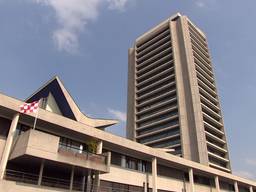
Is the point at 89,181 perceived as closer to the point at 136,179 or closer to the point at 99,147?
the point at 99,147

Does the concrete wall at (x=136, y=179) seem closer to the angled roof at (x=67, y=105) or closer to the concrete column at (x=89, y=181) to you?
the concrete column at (x=89, y=181)

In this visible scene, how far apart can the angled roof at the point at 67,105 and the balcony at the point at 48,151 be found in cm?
944

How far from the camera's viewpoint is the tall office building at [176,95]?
74.1m

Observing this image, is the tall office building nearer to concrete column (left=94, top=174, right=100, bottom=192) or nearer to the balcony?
concrete column (left=94, top=174, right=100, bottom=192)

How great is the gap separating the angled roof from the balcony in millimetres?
9442

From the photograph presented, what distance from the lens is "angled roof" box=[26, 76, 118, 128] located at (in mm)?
36719

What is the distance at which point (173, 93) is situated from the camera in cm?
8331


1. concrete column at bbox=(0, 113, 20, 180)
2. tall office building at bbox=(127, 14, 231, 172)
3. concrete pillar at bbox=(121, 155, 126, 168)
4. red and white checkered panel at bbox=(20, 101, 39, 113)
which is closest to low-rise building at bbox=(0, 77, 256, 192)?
concrete column at bbox=(0, 113, 20, 180)

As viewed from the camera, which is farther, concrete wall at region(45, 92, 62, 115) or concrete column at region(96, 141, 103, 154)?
concrete wall at region(45, 92, 62, 115)

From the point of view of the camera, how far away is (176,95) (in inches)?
3219

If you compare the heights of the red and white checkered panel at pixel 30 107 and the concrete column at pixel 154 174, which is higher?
the red and white checkered panel at pixel 30 107

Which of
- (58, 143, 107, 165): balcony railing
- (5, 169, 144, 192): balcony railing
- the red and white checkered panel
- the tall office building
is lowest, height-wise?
(5, 169, 144, 192): balcony railing

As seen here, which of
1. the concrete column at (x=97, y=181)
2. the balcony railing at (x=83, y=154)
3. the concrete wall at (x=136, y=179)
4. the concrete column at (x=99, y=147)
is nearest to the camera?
the balcony railing at (x=83, y=154)

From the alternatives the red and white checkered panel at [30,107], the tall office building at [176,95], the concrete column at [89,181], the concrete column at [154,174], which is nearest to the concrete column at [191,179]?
the concrete column at [154,174]
